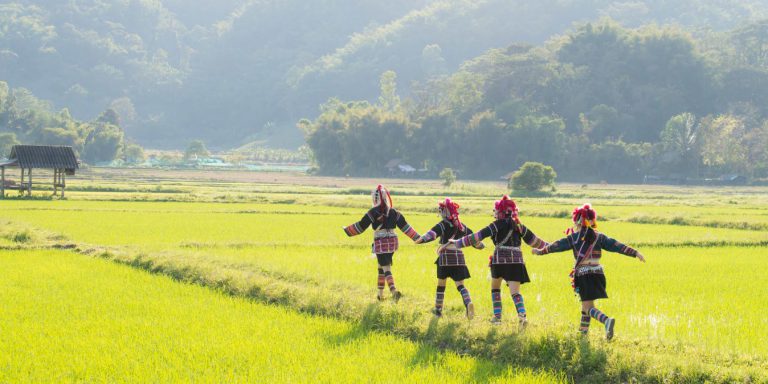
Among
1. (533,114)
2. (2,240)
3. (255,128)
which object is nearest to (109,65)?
(255,128)

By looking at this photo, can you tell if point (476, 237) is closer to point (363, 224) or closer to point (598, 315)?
point (598, 315)

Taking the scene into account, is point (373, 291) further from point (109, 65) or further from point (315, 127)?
point (109, 65)

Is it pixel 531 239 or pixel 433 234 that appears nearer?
pixel 531 239

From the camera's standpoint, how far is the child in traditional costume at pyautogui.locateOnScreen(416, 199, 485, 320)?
339 inches

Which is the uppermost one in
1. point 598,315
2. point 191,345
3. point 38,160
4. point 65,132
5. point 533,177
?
point 65,132

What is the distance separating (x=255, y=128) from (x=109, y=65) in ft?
146

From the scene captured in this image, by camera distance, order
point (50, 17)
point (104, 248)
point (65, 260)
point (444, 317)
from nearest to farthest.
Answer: point (444, 317) → point (65, 260) → point (104, 248) → point (50, 17)

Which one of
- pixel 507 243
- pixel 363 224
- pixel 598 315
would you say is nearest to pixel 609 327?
pixel 598 315

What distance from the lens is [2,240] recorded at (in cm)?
1691

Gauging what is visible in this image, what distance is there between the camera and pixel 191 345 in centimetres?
743

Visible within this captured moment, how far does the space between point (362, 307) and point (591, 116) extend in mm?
78802

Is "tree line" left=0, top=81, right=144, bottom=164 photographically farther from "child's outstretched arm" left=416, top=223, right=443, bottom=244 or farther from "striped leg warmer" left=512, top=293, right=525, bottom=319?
"striped leg warmer" left=512, top=293, right=525, bottom=319

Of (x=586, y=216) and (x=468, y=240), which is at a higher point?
(x=586, y=216)

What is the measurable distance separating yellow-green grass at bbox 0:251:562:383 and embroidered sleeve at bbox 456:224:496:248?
1261 millimetres
